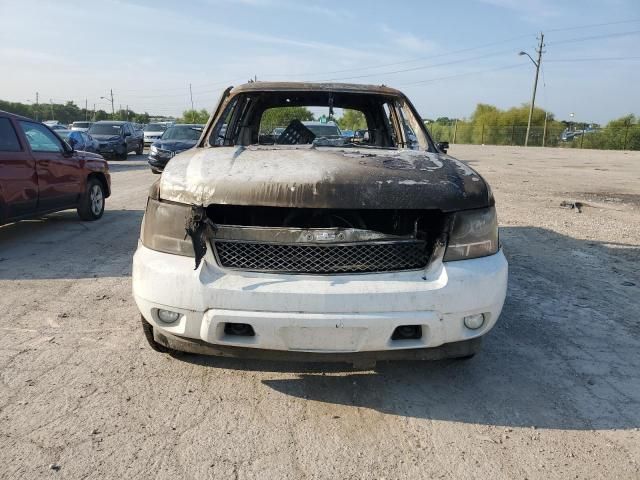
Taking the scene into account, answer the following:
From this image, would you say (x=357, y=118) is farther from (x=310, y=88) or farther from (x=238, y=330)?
(x=238, y=330)

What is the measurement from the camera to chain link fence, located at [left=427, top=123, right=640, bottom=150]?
42188 millimetres

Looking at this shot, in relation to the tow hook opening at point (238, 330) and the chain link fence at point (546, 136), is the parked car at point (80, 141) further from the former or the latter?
the chain link fence at point (546, 136)

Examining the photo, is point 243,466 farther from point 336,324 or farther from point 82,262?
point 82,262

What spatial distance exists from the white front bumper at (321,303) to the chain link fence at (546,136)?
115ft

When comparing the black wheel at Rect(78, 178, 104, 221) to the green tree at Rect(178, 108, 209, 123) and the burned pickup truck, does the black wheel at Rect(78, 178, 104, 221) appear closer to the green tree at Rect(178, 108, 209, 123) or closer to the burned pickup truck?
the burned pickup truck

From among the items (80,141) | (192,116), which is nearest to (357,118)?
(80,141)

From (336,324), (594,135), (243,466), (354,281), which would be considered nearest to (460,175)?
(354,281)

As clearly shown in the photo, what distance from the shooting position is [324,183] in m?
2.54

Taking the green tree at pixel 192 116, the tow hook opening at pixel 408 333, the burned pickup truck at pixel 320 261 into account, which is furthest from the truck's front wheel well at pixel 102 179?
the green tree at pixel 192 116

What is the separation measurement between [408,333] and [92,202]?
6885 millimetres

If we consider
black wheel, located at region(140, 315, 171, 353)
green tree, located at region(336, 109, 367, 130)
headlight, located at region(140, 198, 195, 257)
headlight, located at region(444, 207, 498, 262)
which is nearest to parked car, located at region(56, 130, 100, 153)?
green tree, located at region(336, 109, 367, 130)

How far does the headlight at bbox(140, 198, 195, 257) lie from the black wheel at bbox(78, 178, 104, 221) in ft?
18.9

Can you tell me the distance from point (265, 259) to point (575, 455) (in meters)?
1.69

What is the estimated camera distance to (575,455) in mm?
2330
